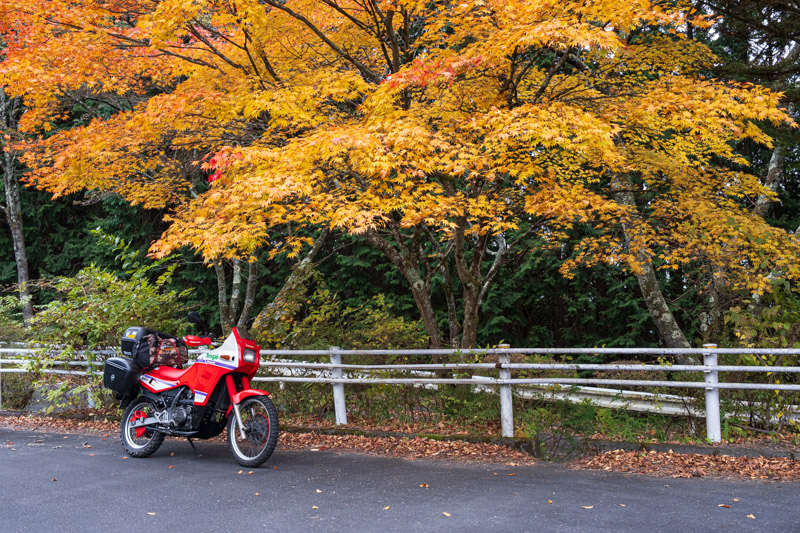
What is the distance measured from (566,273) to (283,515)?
1015 centimetres

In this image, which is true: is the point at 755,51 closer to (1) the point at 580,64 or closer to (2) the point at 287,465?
(1) the point at 580,64

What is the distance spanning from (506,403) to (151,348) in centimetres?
391

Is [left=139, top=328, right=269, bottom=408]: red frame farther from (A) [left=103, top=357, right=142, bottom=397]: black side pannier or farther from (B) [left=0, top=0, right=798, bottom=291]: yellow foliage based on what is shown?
(B) [left=0, top=0, right=798, bottom=291]: yellow foliage

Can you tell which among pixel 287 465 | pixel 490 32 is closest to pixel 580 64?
pixel 490 32

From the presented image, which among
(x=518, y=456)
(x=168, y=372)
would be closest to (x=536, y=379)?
(x=518, y=456)

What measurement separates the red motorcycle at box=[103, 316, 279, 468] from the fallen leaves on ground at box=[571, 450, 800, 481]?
314 centimetres

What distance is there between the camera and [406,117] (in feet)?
22.9

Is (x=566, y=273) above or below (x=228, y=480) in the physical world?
above

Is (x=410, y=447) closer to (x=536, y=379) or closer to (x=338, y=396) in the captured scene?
(x=338, y=396)

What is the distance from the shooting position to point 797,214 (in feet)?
47.8

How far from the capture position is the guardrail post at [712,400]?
19.3 ft

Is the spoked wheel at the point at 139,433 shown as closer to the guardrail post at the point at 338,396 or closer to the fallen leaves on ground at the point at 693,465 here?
the guardrail post at the point at 338,396

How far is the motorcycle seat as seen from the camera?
6418mm

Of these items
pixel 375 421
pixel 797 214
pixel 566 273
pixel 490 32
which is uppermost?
pixel 490 32
